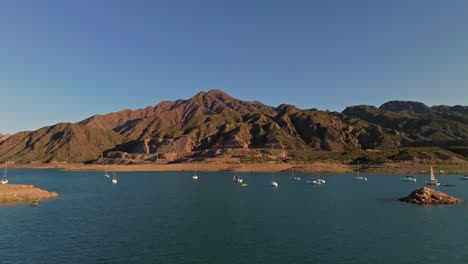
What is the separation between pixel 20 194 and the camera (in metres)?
96.6

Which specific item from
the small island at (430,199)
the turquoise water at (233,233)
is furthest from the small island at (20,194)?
the small island at (430,199)

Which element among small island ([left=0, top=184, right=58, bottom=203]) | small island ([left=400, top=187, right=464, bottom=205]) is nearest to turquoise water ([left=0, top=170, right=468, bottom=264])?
small island ([left=400, top=187, right=464, bottom=205])

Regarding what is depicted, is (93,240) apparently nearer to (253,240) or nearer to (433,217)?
(253,240)

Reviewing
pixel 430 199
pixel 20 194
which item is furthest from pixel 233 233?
pixel 20 194

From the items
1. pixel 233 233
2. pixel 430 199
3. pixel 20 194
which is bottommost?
pixel 233 233

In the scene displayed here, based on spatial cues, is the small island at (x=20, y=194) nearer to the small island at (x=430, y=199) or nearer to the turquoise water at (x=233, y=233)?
the turquoise water at (x=233, y=233)

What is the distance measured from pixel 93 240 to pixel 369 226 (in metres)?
41.7

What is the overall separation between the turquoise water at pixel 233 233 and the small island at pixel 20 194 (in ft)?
21.6

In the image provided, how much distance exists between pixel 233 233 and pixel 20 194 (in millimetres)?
63108

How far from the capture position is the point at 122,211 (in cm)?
8250

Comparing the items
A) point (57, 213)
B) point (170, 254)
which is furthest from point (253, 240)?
point (57, 213)

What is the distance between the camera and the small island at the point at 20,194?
92.9 m

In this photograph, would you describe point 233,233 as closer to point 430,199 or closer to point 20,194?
point 430,199

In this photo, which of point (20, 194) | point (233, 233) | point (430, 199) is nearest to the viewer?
point (233, 233)
